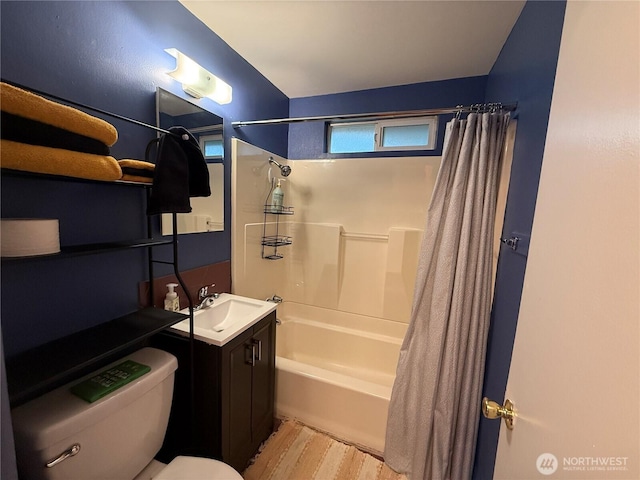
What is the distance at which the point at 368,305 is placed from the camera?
2.47 meters

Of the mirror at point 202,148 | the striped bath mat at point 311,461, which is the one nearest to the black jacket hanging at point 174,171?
the mirror at point 202,148

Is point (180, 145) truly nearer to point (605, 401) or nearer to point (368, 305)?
point (605, 401)

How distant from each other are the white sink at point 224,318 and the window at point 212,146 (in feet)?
3.11

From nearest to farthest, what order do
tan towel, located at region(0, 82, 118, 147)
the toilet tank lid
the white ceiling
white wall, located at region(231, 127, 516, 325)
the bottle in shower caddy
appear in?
tan towel, located at region(0, 82, 118, 147) → the toilet tank lid → the white ceiling → white wall, located at region(231, 127, 516, 325) → the bottle in shower caddy

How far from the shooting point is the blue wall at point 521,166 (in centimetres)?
98

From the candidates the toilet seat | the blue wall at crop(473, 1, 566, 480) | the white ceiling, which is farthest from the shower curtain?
Result: the toilet seat

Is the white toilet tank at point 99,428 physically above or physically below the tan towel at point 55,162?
below

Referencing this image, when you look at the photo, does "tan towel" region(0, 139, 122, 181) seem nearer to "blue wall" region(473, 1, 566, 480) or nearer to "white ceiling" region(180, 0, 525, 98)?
"white ceiling" region(180, 0, 525, 98)

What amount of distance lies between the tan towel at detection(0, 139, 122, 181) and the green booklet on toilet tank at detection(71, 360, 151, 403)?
715 mm

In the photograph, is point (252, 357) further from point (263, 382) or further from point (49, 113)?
point (49, 113)

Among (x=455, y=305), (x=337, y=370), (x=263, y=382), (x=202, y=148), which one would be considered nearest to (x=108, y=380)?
(x=263, y=382)

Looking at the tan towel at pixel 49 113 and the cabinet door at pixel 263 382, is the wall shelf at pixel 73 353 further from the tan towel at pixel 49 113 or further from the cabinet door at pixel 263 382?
the tan towel at pixel 49 113

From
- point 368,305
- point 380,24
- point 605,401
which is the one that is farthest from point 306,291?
point 605,401

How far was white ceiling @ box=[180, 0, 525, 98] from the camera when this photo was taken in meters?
1.41
